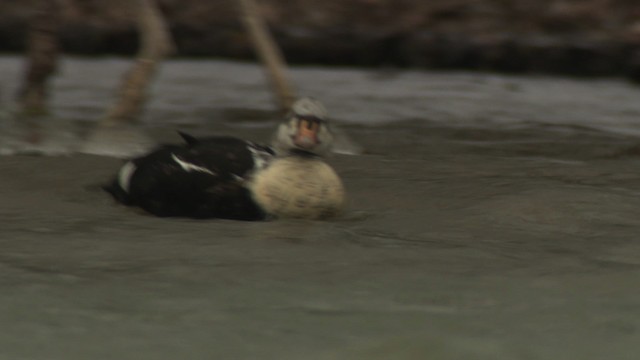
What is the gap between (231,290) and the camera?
13.2 feet

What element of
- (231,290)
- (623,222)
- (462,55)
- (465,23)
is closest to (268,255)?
(231,290)

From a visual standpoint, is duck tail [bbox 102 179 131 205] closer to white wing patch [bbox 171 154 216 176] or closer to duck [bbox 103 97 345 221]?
duck [bbox 103 97 345 221]

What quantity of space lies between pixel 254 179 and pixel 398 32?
826 centimetres

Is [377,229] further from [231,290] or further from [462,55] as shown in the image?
[462,55]

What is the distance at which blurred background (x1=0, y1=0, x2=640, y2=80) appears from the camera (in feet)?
41.6

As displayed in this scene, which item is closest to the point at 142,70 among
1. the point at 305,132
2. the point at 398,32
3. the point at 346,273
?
the point at 305,132

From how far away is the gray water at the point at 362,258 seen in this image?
356 centimetres

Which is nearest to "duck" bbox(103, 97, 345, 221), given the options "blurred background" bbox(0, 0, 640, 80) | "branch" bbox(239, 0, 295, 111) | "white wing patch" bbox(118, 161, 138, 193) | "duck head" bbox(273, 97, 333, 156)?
"duck head" bbox(273, 97, 333, 156)

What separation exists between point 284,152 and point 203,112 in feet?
12.7

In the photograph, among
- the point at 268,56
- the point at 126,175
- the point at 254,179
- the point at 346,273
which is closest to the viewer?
the point at 346,273

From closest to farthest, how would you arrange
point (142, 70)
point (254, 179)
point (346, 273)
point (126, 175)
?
1. point (346, 273)
2. point (254, 179)
3. point (126, 175)
4. point (142, 70)

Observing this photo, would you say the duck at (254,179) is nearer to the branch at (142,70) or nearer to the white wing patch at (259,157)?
the white wing patch at (259,157)

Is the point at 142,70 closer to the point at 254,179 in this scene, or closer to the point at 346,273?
the point at 254,179

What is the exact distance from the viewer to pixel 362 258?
4.54 meters
